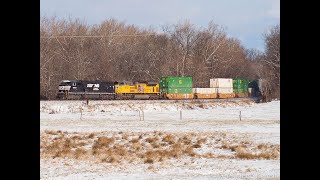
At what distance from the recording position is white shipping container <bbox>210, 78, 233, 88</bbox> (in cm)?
4366

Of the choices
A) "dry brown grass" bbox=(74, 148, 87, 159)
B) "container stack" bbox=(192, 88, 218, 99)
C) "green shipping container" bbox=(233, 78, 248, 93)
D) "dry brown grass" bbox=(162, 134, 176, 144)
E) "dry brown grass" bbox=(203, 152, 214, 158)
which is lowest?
"dry brown grass" bbox=(74, 148, 87, 159)

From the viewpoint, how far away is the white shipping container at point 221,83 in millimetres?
43656

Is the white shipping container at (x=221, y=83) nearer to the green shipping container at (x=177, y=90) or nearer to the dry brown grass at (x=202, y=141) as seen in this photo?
the green shipping container at (x=177, y=90)

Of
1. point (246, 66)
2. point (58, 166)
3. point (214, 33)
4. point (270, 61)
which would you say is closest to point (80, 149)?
point (58, 166)

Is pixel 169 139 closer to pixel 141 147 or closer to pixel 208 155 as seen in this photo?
pixel 141 147

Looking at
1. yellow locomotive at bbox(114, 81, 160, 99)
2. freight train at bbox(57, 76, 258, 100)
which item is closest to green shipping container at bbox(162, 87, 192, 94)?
freight train at bbox(57, 76, 258, 100)

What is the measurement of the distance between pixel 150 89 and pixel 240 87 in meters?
13.1

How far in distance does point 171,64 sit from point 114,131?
29758mm

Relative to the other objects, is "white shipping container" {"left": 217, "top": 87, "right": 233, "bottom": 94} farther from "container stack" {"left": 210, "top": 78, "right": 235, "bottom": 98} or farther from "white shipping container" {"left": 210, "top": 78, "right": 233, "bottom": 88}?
"white shipping container" {"left": 210, "top": 78, "right": 233, "bottom": 88}

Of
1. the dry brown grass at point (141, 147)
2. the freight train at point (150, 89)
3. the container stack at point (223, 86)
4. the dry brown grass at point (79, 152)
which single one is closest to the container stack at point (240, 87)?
the freight train at point (150, 89)

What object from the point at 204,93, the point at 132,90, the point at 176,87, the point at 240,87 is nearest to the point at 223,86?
the point at 204,93

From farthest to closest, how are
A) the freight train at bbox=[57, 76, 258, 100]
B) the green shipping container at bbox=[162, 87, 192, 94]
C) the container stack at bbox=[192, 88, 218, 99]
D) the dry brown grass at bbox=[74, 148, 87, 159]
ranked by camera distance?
1. the container stack at bbox=[192, 88, 218, 99]
2. the green shipping container at bbox=[162, 87, 192, 94]
3. the freight train at bbox=[57, 76, 258, 100]
4. the dry brown grass at bbox=[74, 148, 87, 159]
